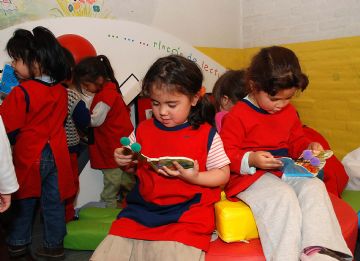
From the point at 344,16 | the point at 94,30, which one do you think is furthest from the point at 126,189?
the point at 344,16

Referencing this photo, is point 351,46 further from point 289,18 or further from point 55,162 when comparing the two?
point 55,162

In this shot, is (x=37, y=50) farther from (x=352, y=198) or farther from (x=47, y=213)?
(x=352, y=198)

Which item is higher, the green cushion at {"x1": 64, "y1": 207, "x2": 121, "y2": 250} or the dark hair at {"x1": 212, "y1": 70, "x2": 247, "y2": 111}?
the dark hair at {"x1": 212, "y1": 70, "x2": 247, "y2": 111}

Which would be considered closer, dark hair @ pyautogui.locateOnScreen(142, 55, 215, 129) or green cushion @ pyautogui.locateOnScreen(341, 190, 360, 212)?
dark hair @ pyautogui.locateOnScreen(142, 55, 215, 129)

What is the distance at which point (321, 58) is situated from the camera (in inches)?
105

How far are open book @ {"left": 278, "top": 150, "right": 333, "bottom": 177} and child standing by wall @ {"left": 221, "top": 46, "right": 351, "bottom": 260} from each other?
A: 0.03 meters

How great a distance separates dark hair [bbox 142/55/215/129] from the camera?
4.16 ft

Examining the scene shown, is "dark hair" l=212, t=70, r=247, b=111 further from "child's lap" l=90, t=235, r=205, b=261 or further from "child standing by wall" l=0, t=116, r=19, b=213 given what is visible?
"child standing by wall" l=0, t=116, r=19, b=213

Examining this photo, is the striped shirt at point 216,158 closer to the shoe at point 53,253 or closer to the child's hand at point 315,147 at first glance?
the child's hand at point 315,147

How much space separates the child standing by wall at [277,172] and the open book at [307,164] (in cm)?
3

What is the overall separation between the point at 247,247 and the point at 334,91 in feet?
5.47

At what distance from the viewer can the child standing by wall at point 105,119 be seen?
2258 millimetres

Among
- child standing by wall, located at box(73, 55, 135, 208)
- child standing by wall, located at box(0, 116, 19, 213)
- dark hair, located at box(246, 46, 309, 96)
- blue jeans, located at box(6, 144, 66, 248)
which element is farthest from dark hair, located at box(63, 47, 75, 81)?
dark hair, located at box(246, 46, 309, 96)

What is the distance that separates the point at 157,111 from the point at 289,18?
194 centimetres
